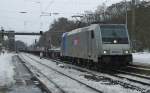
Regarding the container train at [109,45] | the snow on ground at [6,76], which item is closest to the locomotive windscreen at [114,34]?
the container train at [109,45]

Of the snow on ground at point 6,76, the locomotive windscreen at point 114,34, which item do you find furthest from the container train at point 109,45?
the snow on ground at point 6,76

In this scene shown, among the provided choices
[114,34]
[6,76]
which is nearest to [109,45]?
[114,34]

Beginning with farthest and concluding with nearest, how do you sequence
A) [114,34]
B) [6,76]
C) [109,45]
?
[114,34], [109,45], [6,76]

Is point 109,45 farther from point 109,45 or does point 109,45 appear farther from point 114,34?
point 114,34

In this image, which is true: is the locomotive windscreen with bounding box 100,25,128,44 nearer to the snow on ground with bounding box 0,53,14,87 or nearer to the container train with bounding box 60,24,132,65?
the container train with bounding box 60,24,132,65

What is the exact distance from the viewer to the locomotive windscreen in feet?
84.6

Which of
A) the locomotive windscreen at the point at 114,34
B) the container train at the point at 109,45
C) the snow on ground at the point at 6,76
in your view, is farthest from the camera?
the locomotive windscreen at the point at 114,34

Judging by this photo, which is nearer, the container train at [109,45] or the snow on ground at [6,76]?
the snow on ground at [6,76]

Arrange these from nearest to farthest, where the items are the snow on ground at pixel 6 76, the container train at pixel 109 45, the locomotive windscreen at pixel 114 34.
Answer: the snow on ground at pixel 6 76 → the container train at pixel 109 45 → the locomotive windscreen at pixel 114 34

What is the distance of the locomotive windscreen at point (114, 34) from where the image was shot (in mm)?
25781

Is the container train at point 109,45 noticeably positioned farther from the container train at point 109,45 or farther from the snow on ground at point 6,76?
the snow on ground at point 6,76

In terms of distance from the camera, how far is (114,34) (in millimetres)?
26031

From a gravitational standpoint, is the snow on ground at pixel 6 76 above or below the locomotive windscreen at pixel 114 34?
below

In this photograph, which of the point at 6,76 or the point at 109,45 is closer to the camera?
the point at 6,76
